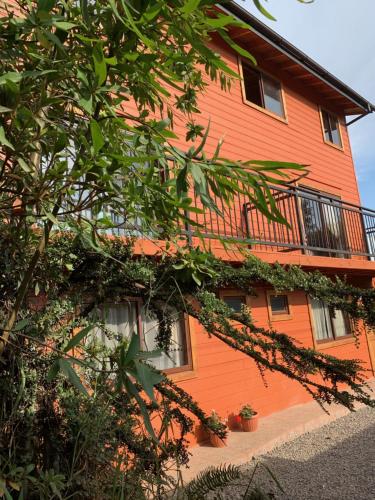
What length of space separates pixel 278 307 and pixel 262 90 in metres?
5.50

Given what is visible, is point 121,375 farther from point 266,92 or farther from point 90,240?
point 266,92

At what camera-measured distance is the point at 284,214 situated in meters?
7.93

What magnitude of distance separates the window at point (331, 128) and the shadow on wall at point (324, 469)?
9.05 metres

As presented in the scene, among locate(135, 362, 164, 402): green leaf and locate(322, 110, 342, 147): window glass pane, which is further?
→ locate(322, 110, 342, 147): window glass pane

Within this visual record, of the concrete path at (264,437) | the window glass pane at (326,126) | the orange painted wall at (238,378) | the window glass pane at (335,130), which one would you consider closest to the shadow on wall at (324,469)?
the concrete path at (264,437)

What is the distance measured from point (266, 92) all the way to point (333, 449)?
8401 mm

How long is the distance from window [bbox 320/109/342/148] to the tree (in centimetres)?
1118

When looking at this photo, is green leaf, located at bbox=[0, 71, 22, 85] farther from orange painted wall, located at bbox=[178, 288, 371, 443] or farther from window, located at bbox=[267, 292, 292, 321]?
window, located at bbox=[267, 292, 292, 321]

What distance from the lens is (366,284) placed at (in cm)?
1180

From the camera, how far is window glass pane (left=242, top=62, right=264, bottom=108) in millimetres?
10586


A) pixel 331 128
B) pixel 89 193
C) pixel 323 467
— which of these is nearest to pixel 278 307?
pixel 323 467

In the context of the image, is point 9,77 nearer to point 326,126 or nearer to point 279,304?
point 279,304

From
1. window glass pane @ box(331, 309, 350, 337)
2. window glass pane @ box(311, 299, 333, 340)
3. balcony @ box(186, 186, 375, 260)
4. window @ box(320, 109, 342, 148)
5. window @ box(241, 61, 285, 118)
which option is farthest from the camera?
window @ box(320, 109, 342, 148)

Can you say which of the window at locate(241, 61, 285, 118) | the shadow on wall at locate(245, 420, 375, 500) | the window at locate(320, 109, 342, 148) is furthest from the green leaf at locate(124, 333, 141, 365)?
the window at locate(320, 109, 342, 148)
